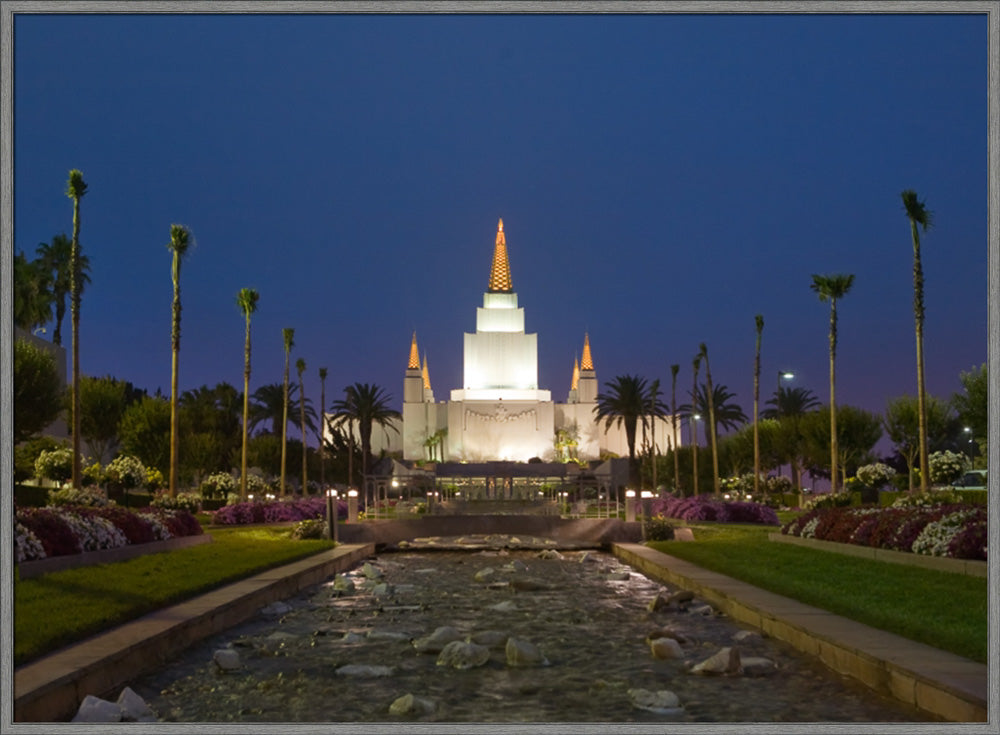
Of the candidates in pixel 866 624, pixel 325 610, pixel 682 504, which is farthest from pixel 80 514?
pixel 682 504

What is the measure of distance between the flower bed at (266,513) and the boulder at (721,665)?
2738 centimetres

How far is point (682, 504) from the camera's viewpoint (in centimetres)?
4334

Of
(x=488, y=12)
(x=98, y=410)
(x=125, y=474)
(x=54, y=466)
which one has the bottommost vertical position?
(x=125, y=474)

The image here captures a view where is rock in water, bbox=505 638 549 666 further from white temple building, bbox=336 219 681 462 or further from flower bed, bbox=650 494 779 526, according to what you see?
white temple building, bbox=336 219 681 462

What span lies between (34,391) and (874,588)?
32.8 m

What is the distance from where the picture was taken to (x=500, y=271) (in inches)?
4587

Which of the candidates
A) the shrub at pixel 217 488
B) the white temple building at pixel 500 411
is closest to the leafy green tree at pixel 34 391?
the shrub at pixel 217 488

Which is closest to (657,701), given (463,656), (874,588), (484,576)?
(463,656)

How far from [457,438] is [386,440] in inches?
445

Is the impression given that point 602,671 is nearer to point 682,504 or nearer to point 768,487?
point 682,504

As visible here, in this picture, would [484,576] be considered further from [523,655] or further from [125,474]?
[125,474]

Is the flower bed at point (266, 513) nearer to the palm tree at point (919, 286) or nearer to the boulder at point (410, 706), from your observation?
the palm tree at point (919, 286)

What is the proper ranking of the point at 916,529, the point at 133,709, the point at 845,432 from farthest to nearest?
the point at 845,432 → the point at 916,529 → the point at 133,709

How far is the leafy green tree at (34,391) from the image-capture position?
38000 millimetres
